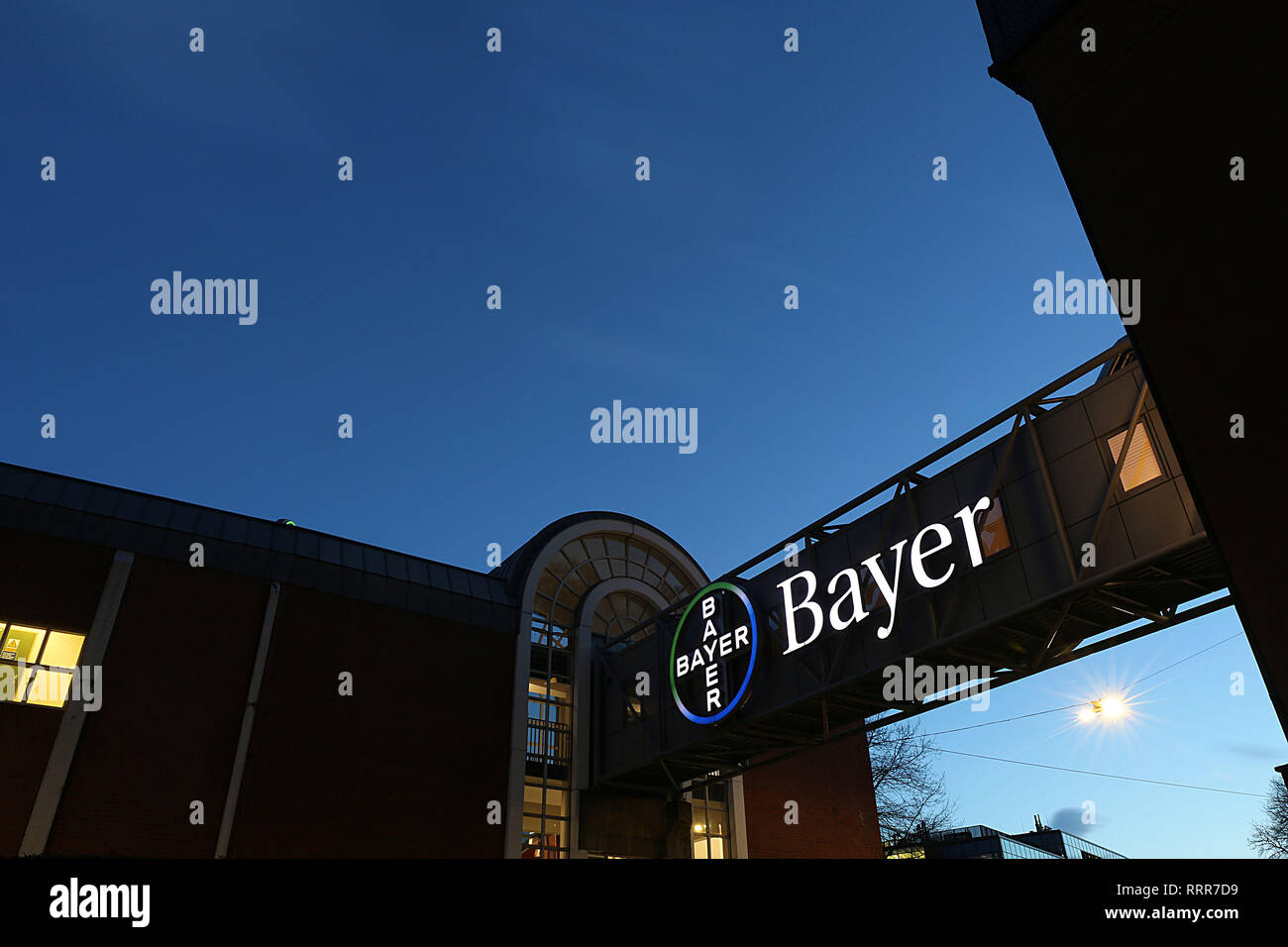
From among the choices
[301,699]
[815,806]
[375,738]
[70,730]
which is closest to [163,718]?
[70,730]

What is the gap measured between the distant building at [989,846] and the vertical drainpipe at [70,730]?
35.0 meters

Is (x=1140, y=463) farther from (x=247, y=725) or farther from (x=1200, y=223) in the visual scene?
(x=247, y=725)

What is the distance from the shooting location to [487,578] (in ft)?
80.5

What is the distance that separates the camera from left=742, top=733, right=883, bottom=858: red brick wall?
25453 millimetres

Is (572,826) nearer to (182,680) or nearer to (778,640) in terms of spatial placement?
(778,640)

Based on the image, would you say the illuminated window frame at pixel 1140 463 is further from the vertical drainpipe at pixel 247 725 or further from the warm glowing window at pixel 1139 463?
the vertical drainpipe at pixel 247 725

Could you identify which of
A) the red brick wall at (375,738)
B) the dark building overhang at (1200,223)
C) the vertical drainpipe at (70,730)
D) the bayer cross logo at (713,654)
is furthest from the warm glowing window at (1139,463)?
the vertical drainpipe at (70,730)

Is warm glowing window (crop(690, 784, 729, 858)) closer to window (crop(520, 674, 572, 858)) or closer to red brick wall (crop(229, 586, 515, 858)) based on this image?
window (crop(520, 674, 572, 858))

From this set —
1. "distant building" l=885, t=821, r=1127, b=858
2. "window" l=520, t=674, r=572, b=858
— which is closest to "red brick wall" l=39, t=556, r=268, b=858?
"window" l=520, t=674, r=572, b=858

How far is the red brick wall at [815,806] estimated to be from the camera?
83.5ft

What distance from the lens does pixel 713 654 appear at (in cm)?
1923

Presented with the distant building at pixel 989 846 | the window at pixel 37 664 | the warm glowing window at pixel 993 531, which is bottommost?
the distant building at pixel 989 846

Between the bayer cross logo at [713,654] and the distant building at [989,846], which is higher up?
the bayer cross logo at [713,654]
